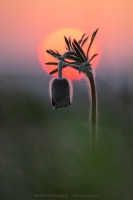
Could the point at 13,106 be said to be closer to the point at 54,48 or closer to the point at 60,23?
the point at 54,48

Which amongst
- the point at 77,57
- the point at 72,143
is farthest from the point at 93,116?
the point at 77,57

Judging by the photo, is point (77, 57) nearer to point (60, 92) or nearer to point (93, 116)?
point (60, 92)

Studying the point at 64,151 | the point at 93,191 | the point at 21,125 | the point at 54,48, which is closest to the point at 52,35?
the point at 54,48

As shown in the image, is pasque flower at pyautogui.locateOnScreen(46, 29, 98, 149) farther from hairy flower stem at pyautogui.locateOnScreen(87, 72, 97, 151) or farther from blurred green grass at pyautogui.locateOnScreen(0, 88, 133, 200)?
blurred green grass at pyautogui.locateOnScreen(0, 88, 133, 200)

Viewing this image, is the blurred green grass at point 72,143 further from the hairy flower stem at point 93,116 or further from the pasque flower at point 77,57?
the pasque flower at point 77,57

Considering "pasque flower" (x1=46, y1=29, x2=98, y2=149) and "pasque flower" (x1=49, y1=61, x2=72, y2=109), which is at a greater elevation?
"pasque flower" (x1=46, y1=29, x2=98, y2=149)

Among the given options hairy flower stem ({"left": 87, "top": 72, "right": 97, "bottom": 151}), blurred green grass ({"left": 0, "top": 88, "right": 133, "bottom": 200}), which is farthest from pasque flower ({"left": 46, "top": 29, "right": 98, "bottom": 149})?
blurred green grass ({"left": 0, "top": 88, "right": 133, "bottom": 200})
